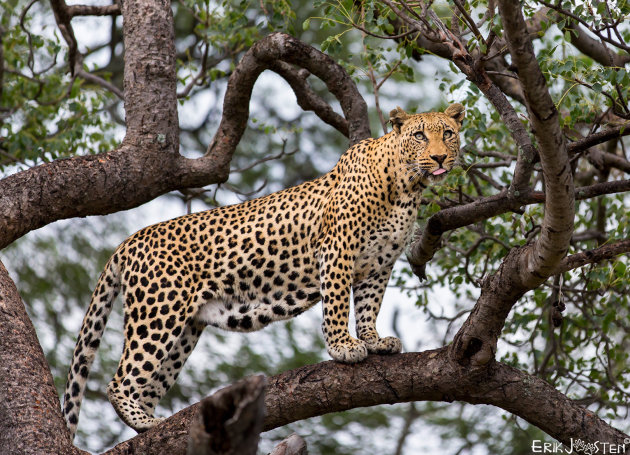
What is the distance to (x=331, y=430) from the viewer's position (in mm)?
17797

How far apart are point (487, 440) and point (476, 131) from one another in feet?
29.3

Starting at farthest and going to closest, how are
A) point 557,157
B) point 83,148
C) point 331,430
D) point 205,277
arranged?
point 331,430, point 83,148, point 205,277, point 557,157

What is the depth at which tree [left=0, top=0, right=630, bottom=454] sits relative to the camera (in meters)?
6.07

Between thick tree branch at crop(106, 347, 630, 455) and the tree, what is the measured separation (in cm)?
1

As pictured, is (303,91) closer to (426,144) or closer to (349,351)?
(426,144)

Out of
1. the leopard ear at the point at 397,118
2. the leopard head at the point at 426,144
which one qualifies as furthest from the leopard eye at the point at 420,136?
the leopard ear at the point at 397,118

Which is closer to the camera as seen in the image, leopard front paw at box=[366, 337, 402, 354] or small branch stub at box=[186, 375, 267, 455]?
small branch stub at box=[186, 375, 267, 455]

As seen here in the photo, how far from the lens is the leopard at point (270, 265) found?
7918 mm

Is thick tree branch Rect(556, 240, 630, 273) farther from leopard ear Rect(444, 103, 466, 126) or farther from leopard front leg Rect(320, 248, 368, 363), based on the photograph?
leopard ear Rect(444, 103, 466, 126)

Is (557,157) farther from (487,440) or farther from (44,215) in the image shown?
(487,440)

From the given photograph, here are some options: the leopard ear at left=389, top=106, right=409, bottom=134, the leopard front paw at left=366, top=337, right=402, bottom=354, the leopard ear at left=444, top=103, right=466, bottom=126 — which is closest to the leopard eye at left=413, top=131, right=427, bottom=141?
the leopard ear at left=389, top=106, right=409, bottom=134

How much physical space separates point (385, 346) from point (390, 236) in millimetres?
953

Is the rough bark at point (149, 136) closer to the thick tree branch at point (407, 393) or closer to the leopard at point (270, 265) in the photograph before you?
the leopard at point (270, 265)

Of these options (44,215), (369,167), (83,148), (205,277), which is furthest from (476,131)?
(83,148)
